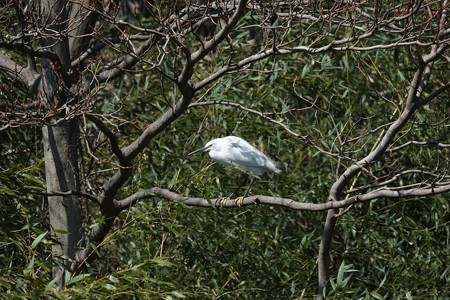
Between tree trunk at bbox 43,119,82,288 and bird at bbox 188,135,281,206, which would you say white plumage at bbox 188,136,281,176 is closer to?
bird at bbox 188,135,281,206

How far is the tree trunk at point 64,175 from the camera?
12.6ft

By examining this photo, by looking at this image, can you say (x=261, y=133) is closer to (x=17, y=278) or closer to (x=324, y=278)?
(x=324, y=278)

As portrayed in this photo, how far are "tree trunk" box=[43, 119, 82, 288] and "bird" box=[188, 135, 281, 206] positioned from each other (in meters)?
0.55

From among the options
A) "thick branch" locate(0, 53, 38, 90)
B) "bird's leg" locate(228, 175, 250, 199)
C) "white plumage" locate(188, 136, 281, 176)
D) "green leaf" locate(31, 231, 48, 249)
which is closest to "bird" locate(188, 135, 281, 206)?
"white plumage" locate(188, 136, 281, 176)

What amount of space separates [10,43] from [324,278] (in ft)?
4.37

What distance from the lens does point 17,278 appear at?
11.0 ft

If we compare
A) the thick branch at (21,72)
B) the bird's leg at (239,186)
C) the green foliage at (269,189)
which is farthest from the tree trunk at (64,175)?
the bird's leg at (239,186)

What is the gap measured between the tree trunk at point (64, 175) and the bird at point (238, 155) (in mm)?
552

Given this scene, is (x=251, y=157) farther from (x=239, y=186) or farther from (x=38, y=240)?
(x=38, y=240)

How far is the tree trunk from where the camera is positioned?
3.83 meters

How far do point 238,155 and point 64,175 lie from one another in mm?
675

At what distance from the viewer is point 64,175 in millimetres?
3842

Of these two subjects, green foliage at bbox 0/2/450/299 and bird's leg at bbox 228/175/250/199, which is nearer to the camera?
green foliage at bbox 0/2/450/299

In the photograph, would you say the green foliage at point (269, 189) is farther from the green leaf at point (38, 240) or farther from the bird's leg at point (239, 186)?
the green leaf at point (38, 240)
